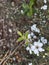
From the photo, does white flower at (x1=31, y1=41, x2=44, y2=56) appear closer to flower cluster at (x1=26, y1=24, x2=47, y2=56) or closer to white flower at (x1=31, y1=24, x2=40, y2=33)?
flower cluster at (x1=26, y1=24, x2=47, y2=56)

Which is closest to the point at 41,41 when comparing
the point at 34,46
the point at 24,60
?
the point at 34,46

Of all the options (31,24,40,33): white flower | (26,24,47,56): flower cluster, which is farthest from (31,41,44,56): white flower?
(31,24,40,33): white flower

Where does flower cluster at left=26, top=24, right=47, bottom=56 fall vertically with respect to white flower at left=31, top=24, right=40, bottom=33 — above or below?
below

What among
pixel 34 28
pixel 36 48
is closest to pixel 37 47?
pixel 36 48

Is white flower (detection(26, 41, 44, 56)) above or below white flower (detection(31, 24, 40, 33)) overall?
below

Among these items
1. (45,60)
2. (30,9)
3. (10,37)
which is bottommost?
(45,60)

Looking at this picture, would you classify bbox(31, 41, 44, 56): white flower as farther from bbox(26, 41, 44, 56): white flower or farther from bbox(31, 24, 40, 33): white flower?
bbox(31, 24, 40, 33): white flower

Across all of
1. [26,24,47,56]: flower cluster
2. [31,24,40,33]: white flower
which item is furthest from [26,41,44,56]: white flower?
[31,24,40,33]: white flower

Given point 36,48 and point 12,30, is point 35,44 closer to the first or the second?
point 36,48

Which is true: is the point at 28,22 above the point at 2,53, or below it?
above

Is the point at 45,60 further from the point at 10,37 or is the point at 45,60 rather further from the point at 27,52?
the point at 10,37

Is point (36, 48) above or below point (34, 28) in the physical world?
below
